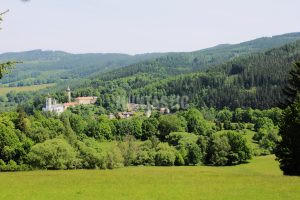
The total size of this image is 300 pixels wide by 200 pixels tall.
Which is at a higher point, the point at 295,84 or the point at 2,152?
the point at 295,84

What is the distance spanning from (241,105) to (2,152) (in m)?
141

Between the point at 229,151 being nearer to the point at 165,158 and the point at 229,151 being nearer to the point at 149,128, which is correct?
the point at 165,158

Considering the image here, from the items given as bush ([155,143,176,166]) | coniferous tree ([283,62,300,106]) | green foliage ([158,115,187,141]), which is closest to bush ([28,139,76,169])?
bush ([155,143,176,166])

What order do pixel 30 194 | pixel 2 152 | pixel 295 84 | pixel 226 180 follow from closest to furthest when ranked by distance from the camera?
pixel 30 194, pixel 226 180, pixel 295 84, pixel 2 152

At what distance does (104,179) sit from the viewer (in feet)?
105

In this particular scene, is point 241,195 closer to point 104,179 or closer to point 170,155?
point 104,179

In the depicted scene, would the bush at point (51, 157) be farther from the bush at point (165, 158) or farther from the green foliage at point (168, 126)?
the green foliage at point (168, 126)

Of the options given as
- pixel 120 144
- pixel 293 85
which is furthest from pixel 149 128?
pixel 293 85

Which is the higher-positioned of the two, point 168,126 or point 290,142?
point 290,142

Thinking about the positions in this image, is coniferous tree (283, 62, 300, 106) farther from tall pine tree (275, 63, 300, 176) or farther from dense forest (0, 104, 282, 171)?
tall pine tree (275, 63, 300, 176)

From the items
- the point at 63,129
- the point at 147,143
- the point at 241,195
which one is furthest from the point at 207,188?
the point at 63,129

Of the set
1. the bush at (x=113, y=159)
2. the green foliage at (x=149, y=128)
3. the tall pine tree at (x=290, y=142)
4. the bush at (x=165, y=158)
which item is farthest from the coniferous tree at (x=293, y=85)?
the green foliage at (x=149, y=128)

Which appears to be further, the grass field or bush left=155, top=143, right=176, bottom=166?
bush left=155, top=143, right=176, bottom=166

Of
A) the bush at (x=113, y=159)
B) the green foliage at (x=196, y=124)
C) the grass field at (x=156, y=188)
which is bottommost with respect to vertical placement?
the green foliage at (x=196, y=124)
